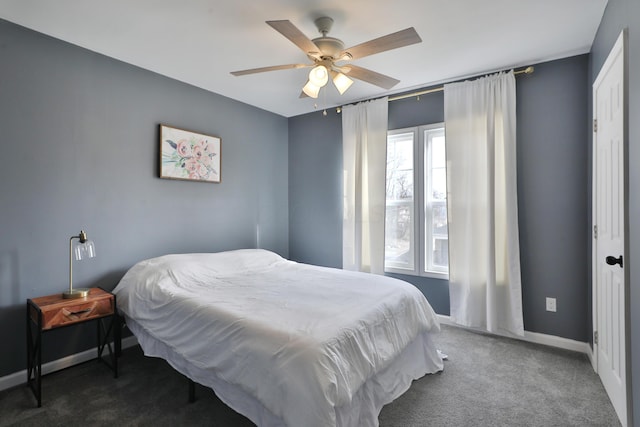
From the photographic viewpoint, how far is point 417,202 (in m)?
3.60

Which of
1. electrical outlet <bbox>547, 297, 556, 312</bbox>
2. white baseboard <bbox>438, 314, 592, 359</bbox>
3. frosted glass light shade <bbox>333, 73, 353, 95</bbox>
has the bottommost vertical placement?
white baseboard <bbox>438, 314, 592, 359</bbox>

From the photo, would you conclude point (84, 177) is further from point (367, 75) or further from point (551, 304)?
point (551, 304)

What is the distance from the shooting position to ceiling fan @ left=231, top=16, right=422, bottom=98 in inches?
74.4

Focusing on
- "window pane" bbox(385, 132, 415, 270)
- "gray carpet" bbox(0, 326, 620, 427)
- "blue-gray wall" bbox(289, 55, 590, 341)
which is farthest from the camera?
"window pane" bbox(385, 132, 415, 270)

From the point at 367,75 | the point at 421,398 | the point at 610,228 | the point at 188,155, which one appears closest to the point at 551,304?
the point at 610,228

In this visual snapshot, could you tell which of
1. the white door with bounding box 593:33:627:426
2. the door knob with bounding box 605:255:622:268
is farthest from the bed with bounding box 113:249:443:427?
the door knob with bounding box 605:255:622:268

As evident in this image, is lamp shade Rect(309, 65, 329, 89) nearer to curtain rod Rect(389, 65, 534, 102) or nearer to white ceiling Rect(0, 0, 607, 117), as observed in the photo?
white ceiling Rect(0, 0, 607, 117)

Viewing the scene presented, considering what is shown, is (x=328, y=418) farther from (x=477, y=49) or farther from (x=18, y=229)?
(x=477, y=49)

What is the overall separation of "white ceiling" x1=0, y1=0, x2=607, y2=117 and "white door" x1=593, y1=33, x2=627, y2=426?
0.55 metres

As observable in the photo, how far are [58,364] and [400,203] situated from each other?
3.48 metres

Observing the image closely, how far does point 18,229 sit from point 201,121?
1.86 metres

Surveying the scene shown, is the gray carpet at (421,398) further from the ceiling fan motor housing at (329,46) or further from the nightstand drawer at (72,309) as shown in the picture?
the ceiling fan motor housing at (329,46)

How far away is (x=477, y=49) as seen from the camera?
267 centimetres

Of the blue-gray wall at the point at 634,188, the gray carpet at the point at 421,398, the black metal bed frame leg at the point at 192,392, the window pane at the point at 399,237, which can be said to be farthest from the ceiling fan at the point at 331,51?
the gray carpet at the point at 421,398
